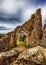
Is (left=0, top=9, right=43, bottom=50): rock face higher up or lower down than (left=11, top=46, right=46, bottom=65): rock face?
higher up

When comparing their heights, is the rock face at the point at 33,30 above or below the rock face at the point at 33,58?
above

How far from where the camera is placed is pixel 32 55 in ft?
51.2

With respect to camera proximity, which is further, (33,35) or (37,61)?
(33,35)

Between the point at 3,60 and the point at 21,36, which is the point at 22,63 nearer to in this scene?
the point at 3,60

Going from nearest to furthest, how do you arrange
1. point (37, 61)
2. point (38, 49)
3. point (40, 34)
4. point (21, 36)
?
point (37, 61)
point (38, 49)
point (40, 34)
point (21, 36)

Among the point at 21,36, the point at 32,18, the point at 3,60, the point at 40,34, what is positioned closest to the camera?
the point at 3,60

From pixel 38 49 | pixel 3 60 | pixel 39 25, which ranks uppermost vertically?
pixel 39 25

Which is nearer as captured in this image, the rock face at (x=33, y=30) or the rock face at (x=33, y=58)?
the rock face at (x=33, y=58)

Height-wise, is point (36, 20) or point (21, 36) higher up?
point (36, 20)

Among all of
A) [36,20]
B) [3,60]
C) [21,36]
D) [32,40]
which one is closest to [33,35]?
[32,40]

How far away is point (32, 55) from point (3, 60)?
4822mm

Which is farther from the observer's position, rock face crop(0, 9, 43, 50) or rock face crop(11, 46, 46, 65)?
rock face crop(0, 9, 43, 50)

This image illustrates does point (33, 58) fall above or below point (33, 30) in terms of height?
below

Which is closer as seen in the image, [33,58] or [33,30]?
[33,58]
